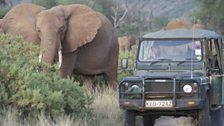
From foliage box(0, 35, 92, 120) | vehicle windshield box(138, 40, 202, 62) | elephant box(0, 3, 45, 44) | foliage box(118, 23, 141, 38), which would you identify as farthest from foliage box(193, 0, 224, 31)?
foliage box(0, 35, 92, 120)

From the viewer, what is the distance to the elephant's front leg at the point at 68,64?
53.4ft

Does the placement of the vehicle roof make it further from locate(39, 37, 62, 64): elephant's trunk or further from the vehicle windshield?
locate(39, 37, 62, 64): elephant's trunk

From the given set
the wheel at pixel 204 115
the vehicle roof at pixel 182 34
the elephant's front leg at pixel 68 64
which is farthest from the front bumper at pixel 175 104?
the elephant's front leg at pixel 68 64

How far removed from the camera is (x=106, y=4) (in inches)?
2534

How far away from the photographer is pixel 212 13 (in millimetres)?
45906

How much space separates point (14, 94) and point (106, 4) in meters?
54.1

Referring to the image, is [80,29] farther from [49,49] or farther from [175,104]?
[175,104]

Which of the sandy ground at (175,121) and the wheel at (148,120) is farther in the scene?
the sandy ground at (175,121)

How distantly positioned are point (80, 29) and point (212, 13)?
29.8 metres

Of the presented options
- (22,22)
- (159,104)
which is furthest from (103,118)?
(22,22)

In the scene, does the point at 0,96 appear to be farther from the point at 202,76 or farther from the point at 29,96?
the point at 202,76

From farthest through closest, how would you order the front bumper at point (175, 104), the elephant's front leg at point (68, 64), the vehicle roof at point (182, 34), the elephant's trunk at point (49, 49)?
1. the elephant's front leg at point (68, 64)
2. the elephant's trunk at point (49, 49)
3. the vehicle roof at point (182, 34)
4. the front bumper at point (175, 104)

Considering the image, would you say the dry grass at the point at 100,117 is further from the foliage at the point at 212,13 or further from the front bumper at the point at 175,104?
the foliage at the point at 212,13

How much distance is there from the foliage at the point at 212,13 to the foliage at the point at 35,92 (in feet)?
111
